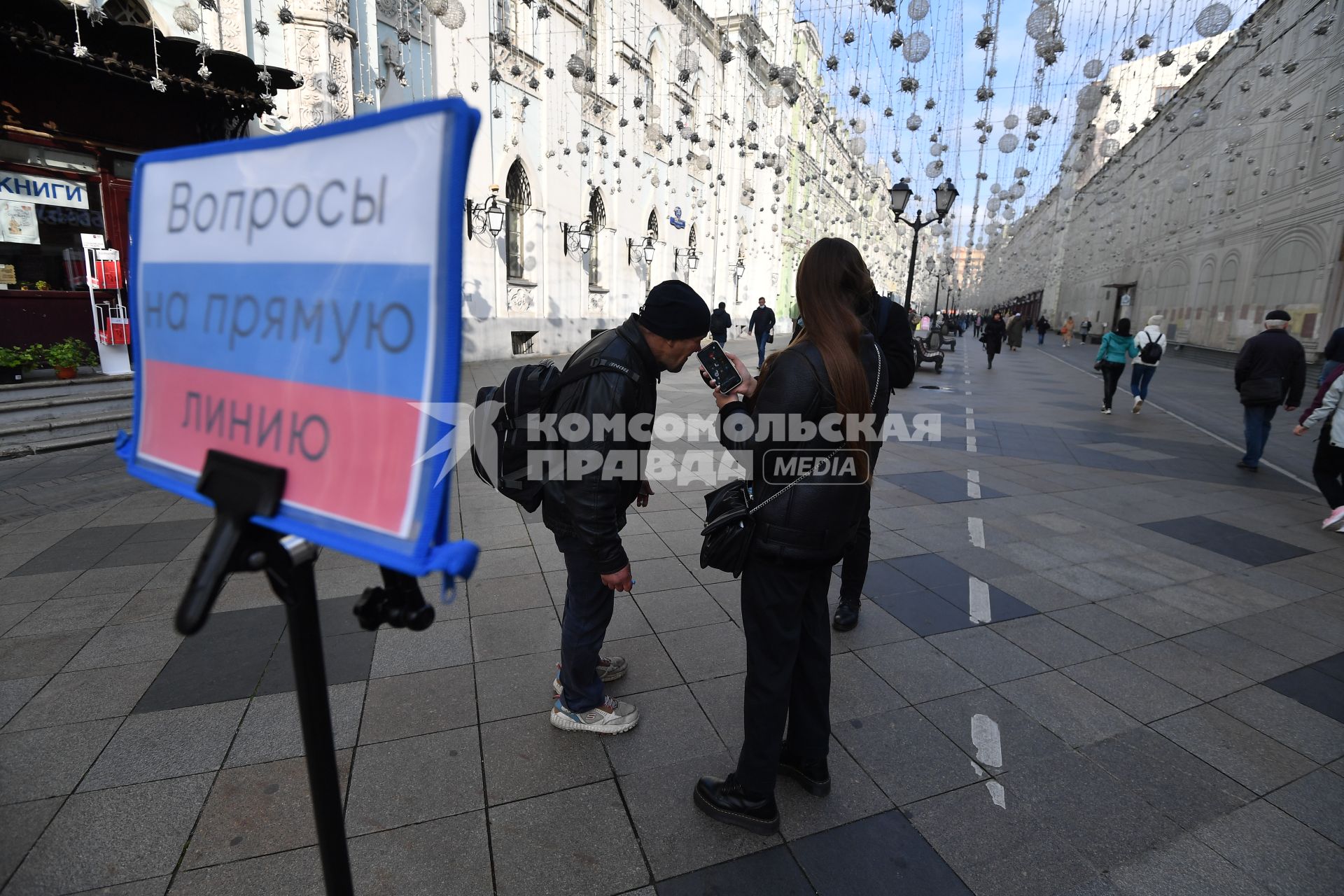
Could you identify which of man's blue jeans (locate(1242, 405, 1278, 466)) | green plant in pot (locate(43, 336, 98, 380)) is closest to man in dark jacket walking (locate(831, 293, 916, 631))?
man's blue jeans (locate(1242, 405, 1278, 466))

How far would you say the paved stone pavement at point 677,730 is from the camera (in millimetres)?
2256

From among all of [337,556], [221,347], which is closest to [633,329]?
[221,347]

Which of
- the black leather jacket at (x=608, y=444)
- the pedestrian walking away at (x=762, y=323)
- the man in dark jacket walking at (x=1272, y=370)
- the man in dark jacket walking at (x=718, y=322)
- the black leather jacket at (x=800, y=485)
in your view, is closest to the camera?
the black leather jacket at (x=800, y=485)

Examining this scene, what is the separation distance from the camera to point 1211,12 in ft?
22.8

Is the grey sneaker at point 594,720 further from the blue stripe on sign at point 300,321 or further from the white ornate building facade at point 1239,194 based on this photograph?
the white ornate building facade at point 1239,194

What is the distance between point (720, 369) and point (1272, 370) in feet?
27.6

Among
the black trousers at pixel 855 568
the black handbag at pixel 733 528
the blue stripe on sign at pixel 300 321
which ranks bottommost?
the black trousers at pixel 855 568

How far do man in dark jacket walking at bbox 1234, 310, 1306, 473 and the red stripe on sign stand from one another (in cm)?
940

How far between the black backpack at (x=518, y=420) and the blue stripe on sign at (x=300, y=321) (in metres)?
1.19

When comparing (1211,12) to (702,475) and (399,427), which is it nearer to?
(702,475)

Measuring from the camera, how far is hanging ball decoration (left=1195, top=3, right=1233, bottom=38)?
22.7 feet

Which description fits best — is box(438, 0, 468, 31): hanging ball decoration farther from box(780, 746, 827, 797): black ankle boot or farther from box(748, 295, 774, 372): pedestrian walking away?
box(748, 295, 774, 372): pedestrian walking away

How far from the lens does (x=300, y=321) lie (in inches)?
44.6

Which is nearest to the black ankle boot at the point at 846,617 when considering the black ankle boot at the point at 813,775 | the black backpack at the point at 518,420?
the black ankle boot at the point at 813,775
